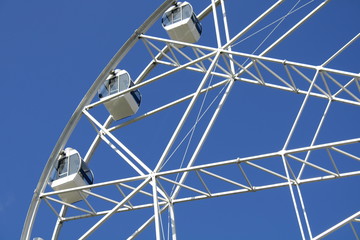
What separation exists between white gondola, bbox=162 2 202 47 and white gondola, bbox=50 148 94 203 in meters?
5.97

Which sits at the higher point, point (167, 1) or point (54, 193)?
point (167, 1)

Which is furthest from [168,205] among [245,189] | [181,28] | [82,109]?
[181,28]

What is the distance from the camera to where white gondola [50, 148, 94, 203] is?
102ft

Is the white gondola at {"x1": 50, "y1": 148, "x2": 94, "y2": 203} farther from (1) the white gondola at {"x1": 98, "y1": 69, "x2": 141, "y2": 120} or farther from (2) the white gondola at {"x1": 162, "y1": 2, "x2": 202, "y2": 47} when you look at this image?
(2) the white gondola at {"x1": 162, "y1": 2, "x2": 202, "y2": 47}

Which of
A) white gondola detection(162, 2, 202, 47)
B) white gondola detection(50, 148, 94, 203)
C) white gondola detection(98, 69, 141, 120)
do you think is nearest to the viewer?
white gondola detection(50, 148, 94, 203)

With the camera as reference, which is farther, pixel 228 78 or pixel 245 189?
pixel 228 78

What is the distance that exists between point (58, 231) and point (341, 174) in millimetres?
11955

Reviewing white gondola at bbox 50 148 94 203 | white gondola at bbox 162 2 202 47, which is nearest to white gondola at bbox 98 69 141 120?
white gondola at bbox 50 148 94 203

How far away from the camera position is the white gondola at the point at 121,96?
3216 centimetres

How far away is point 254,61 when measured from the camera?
28734 millimetres

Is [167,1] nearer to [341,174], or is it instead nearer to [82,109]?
[82,109]

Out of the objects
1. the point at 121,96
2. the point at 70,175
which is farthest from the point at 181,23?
the point at 70,175

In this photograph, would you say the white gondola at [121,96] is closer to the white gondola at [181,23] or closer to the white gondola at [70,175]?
the white gondola at [70,175]

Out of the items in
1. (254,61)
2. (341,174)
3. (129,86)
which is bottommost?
(341,174)
